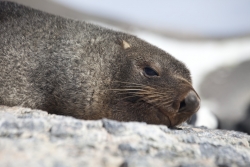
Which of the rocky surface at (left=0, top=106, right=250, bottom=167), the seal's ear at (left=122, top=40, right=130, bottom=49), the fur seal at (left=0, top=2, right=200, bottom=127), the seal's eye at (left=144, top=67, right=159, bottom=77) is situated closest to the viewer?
the rocky surface at (left=0, top=106, right=250, bottom=167)

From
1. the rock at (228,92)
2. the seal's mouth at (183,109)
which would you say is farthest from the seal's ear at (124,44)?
the rock at (228,92)

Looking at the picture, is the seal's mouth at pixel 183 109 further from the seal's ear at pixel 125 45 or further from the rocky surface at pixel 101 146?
the seal's ear at pixel 125 45

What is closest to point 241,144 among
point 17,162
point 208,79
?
point 17,162

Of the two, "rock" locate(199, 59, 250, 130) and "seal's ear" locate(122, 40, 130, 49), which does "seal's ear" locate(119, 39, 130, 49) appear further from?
"rock" locate(199, 59, 250, 130)

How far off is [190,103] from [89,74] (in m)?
0.75

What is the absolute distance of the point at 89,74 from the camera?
2629 millimetres

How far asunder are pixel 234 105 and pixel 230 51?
8.61 feet

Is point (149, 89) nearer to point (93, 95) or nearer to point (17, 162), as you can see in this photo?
point (93, 95)

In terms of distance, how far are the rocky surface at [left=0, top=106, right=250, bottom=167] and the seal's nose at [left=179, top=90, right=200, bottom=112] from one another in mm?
190

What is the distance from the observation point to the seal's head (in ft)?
7.70

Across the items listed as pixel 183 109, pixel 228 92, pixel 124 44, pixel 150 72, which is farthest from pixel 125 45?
pixel 228 92

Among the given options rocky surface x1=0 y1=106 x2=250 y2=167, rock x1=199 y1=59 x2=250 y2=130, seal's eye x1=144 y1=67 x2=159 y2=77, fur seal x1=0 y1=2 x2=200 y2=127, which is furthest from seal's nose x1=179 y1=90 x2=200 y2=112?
rock x1=199 y1=59 x2=250 y2=130

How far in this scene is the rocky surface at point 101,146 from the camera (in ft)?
4.91

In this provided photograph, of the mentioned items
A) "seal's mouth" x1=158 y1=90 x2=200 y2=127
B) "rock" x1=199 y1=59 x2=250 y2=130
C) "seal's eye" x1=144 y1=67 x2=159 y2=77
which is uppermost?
"seal's eye" x1=144 y1=67 x2=159 y2=77
